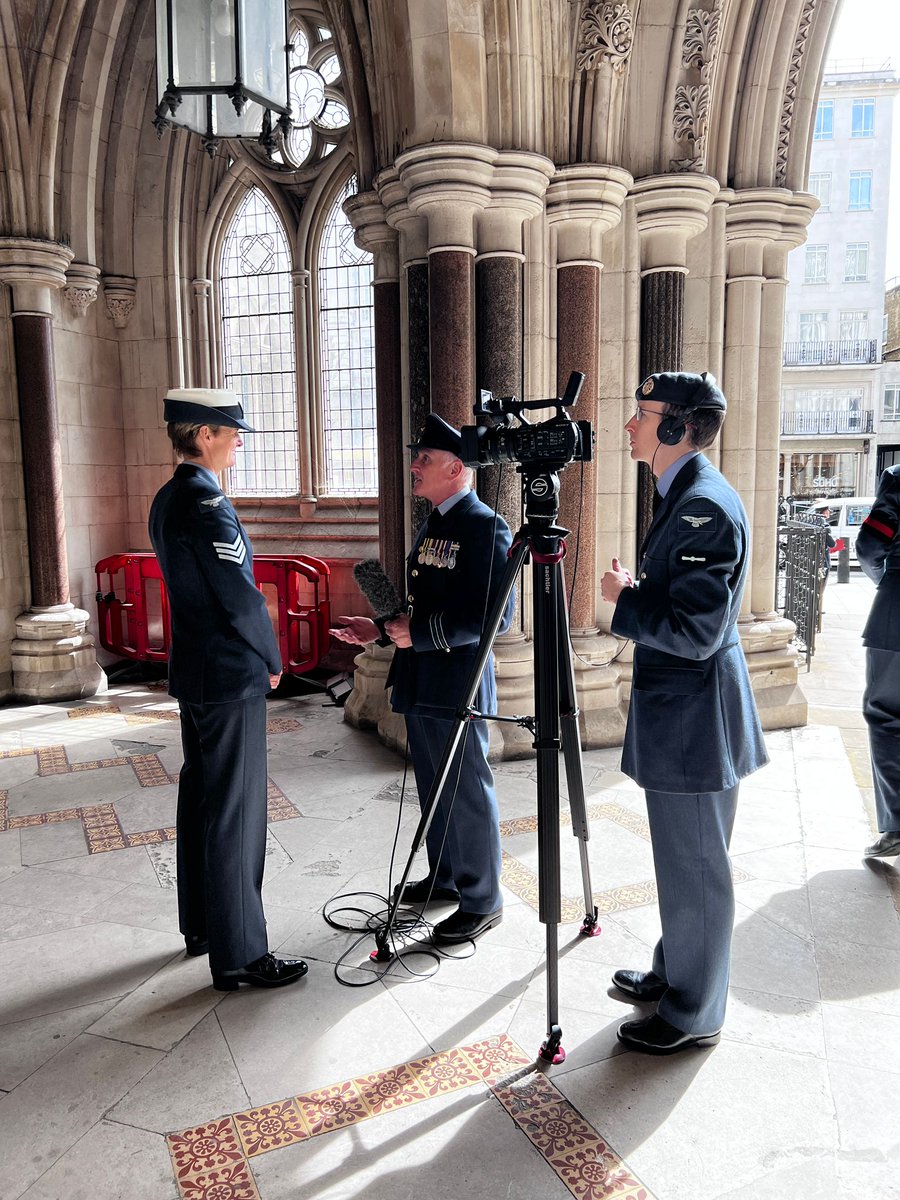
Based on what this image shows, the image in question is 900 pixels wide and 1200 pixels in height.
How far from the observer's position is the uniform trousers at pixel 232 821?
2.44 meters

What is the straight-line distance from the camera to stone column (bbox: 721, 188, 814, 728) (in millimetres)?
5023

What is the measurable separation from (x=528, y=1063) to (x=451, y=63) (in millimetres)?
4026

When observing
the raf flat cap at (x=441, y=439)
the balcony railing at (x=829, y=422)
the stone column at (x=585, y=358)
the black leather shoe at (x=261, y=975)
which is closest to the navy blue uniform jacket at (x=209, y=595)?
the raf flat cap at (x=441, y=439)

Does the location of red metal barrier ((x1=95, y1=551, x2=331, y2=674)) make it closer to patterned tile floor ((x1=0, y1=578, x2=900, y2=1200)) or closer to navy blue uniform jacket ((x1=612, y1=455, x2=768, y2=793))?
patterned tile floor ((x1=0, y1=578, x2=900, y2=1200))

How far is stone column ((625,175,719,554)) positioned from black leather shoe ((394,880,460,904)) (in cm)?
268

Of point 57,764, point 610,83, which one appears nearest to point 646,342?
point 610,83

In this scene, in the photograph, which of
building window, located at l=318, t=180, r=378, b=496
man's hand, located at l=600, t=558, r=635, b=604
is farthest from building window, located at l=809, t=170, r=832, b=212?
man's hand, located at l=600, t=558, r=635, b=604

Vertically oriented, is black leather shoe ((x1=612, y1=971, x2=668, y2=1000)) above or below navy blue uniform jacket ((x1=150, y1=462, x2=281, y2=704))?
below

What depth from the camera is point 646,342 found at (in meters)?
4.81

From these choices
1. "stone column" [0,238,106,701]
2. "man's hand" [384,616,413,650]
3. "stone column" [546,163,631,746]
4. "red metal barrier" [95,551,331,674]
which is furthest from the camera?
"red metal barrier" [95,551,331,674]

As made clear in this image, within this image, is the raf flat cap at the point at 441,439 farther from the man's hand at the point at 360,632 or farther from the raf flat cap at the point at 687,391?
the raf flat cap at the point at 687,391

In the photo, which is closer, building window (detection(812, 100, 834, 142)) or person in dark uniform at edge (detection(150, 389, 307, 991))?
person in dark uniform at edge (detection(150, 389, 307, 991))

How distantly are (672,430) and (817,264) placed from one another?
2849 centimetres

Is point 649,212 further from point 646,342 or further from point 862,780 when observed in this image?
point 862,780
